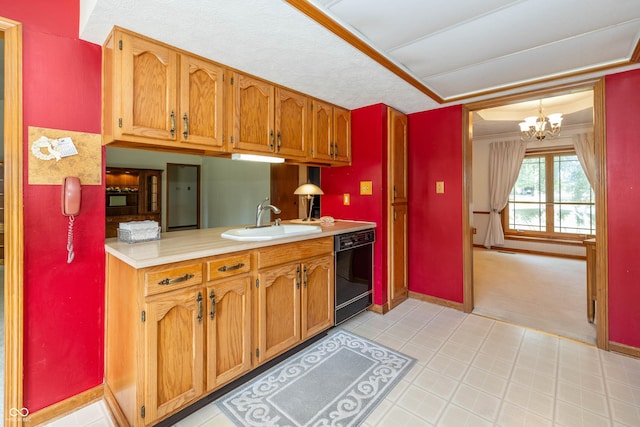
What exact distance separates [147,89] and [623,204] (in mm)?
3550

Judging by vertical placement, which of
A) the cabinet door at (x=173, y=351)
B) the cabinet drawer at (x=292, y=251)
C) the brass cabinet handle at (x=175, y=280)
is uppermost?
the cabinet drawer at (x=292, y=251)

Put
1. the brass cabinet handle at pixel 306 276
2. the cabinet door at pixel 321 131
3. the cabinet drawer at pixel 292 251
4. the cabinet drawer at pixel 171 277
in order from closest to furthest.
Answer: the cabinet drawer at pixel 171 277 < the cabinet drawer at pixel 292 251 < the brass cabinet handle at pixel 306 276 < the cabinet door at pixel 321 131

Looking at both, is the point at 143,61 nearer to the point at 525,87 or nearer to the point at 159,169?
the point at 525,87

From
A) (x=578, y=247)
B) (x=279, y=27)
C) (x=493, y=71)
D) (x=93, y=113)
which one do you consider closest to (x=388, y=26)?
(x=279, y=27)

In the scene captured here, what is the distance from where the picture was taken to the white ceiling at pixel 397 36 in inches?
58.9

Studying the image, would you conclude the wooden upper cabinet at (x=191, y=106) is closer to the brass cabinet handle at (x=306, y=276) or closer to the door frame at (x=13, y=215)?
the door frame at (x=13, y=215)

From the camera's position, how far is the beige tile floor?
161 centimetres

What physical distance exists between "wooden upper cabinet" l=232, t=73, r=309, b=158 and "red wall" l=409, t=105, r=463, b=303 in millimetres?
1501

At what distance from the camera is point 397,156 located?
3.19 meters

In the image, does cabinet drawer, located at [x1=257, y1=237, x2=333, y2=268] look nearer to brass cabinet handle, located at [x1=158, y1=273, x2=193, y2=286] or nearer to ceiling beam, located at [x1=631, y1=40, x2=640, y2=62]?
brass cabinet handle, located at [x1=158, y1=273, x2=193, y2=286]

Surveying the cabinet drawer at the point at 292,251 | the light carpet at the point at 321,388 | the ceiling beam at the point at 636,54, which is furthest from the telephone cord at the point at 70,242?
the ceiling beam at the point at 636,54

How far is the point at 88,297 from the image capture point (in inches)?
68.6

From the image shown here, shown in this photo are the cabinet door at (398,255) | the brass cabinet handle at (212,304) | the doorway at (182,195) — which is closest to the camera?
the brass cabinet handle at (212,304)

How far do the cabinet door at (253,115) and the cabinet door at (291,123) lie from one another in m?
0.07
